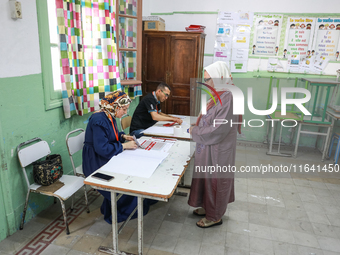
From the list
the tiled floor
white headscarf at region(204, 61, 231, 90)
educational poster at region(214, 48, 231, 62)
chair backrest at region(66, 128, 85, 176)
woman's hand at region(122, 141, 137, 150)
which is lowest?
the tiled floor

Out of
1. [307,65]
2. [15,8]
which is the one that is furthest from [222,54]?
[15,8]

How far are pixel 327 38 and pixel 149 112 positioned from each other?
3.47m

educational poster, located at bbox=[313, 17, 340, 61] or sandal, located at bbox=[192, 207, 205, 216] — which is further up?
educational poster, located at bbox=[313, 17, 340, 61]

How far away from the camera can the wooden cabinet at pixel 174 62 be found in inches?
178

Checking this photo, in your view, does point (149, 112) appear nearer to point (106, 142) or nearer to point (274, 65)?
point (106, 142)

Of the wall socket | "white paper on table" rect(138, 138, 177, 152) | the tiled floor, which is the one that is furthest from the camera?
"white paper on table" rect(138, 138, 177, 152)

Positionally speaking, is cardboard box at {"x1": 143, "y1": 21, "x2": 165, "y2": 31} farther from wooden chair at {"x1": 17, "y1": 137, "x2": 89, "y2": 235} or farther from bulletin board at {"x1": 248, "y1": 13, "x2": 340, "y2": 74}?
wooden chair at {"x1": 17, "y1": 137, "x2": 89, "y2": 235}

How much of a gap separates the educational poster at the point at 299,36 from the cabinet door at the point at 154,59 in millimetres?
2179

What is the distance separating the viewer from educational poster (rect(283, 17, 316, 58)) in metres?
4.47

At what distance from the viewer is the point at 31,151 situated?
231cm

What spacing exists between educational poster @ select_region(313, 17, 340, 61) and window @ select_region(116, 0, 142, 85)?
3.09 meters

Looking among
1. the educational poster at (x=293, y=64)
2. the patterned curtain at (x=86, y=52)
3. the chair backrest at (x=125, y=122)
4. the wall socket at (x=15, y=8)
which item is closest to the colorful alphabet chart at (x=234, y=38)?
the educational poster at (x=293, y=64)

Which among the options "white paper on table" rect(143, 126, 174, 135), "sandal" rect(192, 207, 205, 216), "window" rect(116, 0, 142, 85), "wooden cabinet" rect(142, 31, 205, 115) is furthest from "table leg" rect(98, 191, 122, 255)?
"wooden cabinet" rect(142, 31, 205, 115)

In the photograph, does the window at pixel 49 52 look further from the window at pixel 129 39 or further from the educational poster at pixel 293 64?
the educational poster at pixel 293 64
